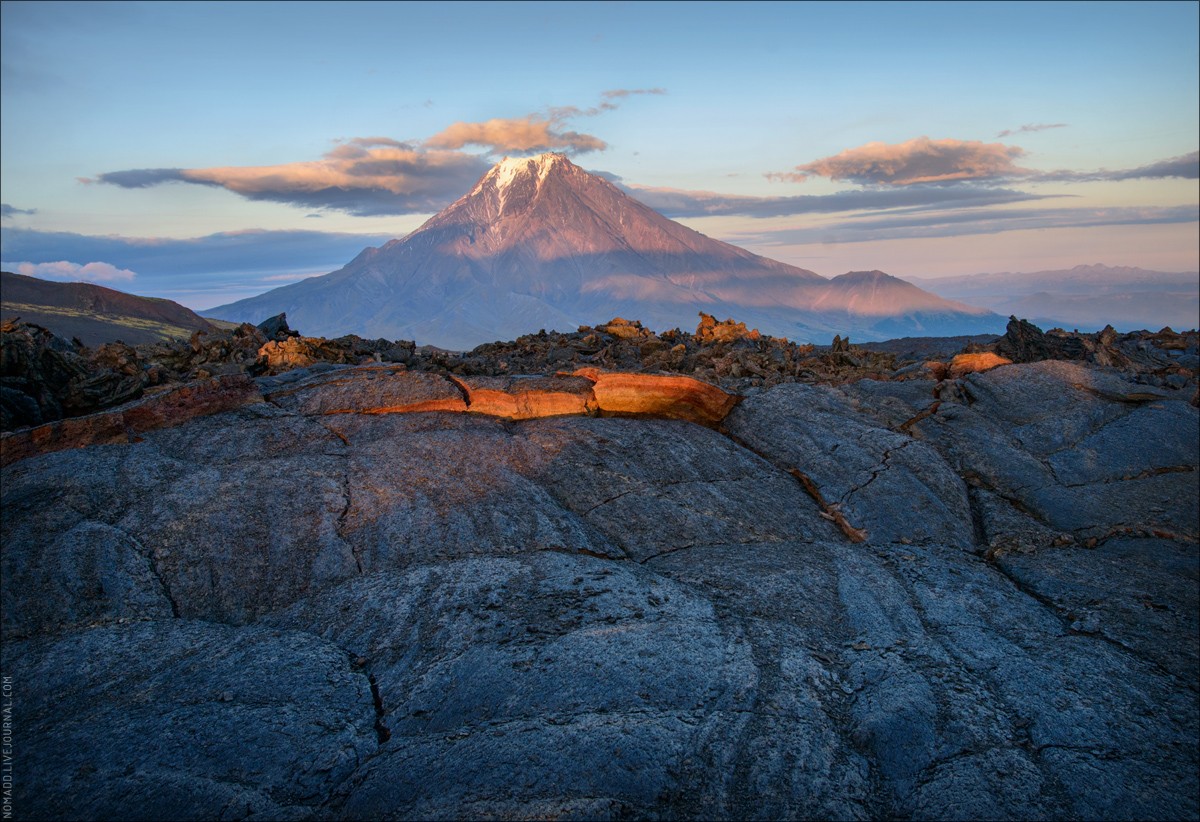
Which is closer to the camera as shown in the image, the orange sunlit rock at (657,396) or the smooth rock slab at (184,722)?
the smooth rock slab at (184,722)

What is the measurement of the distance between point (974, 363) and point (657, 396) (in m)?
8.58

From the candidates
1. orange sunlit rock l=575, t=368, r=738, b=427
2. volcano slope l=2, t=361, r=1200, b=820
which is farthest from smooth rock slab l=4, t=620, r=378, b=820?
orange sunlit rock l=575, t=368, r=738, b=427

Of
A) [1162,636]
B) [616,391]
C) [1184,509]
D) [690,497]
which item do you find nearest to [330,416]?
[616,391]

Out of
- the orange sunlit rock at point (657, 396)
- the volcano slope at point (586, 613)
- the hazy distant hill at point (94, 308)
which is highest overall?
the hazy distant hill at point (94, 308)

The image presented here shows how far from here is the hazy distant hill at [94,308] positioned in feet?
290

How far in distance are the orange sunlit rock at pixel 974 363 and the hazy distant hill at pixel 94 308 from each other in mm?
93149

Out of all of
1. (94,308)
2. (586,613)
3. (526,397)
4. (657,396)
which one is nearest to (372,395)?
(526,397)

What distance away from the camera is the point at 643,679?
6.20m

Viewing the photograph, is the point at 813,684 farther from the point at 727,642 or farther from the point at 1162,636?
the point at 1162,636

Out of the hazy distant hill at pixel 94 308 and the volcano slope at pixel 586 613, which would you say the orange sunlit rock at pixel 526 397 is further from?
the hazy distant hill at pixel 94 308

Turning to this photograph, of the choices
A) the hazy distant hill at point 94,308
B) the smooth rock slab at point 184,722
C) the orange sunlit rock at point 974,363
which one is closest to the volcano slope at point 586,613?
the smooth rock slab at point 184,722

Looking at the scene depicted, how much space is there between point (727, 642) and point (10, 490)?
8.28m

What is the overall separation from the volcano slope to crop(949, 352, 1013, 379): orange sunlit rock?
3636mm

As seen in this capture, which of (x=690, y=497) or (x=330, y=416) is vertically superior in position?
(x=330, y=416)
